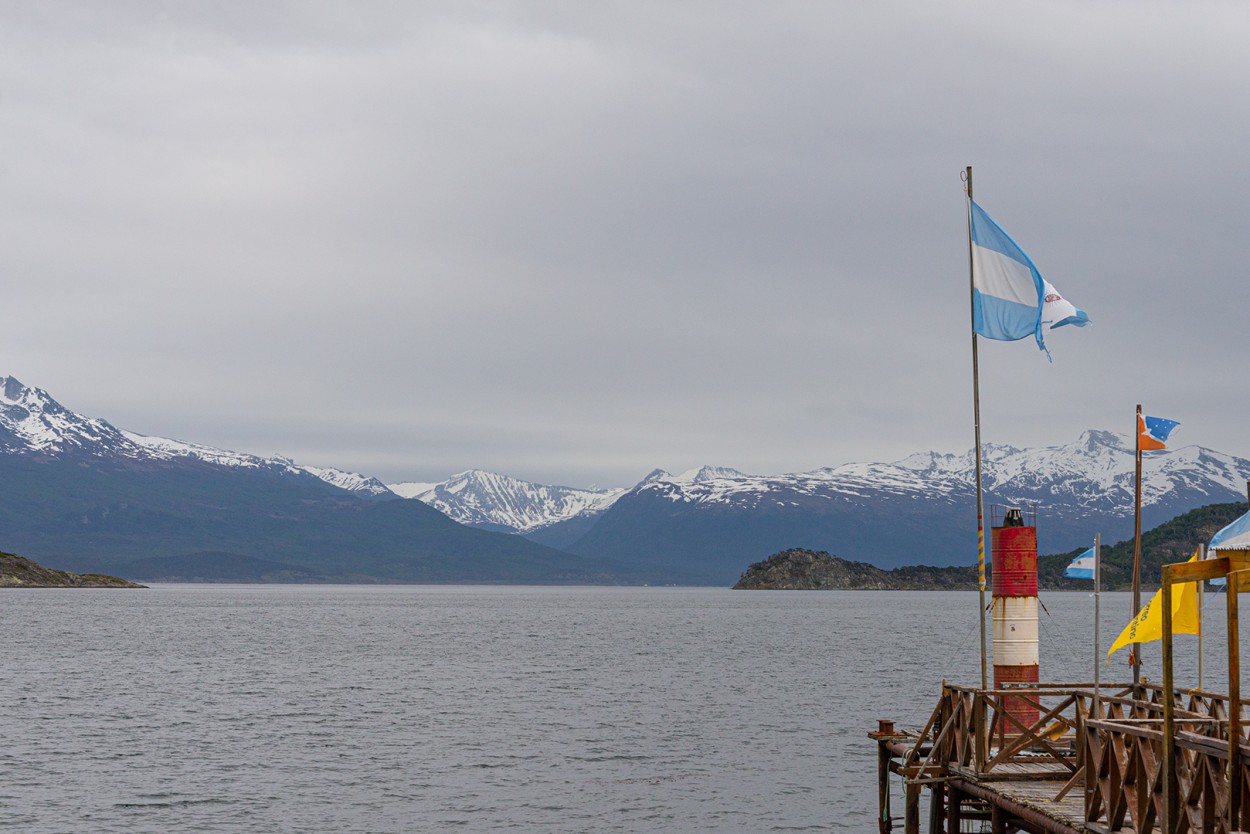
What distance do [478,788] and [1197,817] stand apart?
30051 millimetres

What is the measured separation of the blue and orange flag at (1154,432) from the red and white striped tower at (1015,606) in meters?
4.07

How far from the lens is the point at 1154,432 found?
33.0 meters

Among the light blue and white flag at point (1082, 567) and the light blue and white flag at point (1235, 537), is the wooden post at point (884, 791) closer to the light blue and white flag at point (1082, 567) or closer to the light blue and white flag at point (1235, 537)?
the light blue and white flag at point (1082, 567)

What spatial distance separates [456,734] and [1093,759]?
41.1 meters

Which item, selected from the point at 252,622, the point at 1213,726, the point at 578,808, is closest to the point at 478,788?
the point at 578,808

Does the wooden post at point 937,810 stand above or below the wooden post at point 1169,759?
below

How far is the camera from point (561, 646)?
426 feet

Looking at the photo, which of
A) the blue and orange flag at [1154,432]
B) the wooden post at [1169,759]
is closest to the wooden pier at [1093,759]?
the wooden post at [1169,759]

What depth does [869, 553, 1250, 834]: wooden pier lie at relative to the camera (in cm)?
1886

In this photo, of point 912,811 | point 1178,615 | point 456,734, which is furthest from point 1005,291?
point 456,734

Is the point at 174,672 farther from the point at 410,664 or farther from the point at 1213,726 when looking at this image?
the point at 1213,726

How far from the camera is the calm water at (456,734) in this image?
41.4 metres

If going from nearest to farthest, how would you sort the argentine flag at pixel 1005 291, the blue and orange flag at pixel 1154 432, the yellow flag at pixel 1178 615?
the yellow flag at pixel 1178 615 < the argentine flag at pixel 1005 291 < the blue and orange flag at pixel 1154 432

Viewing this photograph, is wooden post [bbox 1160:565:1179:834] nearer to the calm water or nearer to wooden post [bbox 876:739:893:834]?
wooden post [bbox 876:739:893:834]
